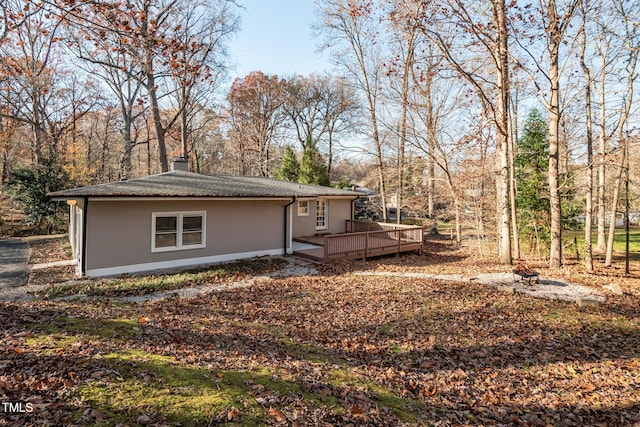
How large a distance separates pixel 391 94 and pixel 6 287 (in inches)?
758

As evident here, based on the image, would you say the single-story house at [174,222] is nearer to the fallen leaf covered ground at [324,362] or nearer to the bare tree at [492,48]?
the fallen leaf covered ground at [324,362]

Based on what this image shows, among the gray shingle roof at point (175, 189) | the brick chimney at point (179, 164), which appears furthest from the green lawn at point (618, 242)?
the brick chimney at point (179, 164)

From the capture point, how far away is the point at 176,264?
1130 centimetres

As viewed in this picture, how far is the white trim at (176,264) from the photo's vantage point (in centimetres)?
1003

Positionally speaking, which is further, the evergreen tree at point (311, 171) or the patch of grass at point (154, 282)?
the evergreen tree at point (311, 171)

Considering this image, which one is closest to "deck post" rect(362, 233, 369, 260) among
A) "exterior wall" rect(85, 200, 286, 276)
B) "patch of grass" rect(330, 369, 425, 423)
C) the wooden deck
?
the wooden deck

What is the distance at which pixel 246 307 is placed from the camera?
7199 mm

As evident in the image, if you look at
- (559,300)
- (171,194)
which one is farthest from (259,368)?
(171,194)

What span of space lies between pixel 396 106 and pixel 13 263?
2054 cm

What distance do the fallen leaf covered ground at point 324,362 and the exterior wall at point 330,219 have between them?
8472mm

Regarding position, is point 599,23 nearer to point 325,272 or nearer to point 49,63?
point 325,272

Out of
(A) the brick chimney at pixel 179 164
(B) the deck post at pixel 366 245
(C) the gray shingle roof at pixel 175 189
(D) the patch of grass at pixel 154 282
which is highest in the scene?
(A) the brick chimney at pixel 179 164

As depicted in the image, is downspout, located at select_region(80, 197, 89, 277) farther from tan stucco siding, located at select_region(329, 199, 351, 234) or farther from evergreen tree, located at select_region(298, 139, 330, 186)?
evergreen tree, located at select_region(298, 139, 330, 186)

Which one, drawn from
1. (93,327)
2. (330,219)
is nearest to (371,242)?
(330,219)
